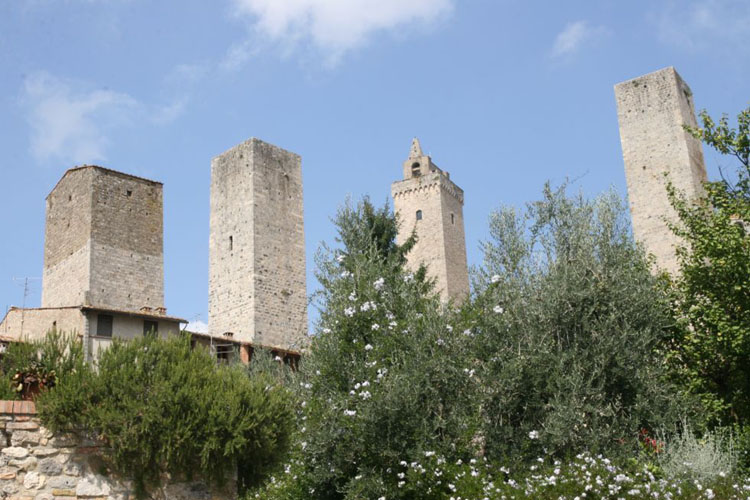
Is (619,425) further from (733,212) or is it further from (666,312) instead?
(733,212)

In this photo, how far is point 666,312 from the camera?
13.2 m

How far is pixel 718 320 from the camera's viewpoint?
1312cm

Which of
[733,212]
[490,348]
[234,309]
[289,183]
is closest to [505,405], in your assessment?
[490,348]

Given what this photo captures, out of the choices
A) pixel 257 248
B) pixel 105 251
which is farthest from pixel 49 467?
pixel 105 251

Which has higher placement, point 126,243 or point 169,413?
point 126,243

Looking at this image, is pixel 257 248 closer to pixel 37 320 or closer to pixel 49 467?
pixel 37 320

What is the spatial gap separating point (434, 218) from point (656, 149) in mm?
18501

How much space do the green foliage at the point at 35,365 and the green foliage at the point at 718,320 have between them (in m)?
8.82

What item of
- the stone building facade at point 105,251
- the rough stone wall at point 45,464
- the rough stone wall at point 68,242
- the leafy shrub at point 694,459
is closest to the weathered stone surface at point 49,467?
the rough stone wall at point 45,464

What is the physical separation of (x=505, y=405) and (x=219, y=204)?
59.8 ft

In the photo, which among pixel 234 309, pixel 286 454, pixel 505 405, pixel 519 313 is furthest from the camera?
pixel 234 309

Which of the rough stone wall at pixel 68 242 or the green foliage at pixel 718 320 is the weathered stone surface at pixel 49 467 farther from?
the rough stone wall at pixel 68 242

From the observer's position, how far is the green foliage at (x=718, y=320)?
42.4 feet

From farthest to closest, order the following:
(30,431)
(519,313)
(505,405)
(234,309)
→ (234,309), (519,313), (505,405), (30,431)
